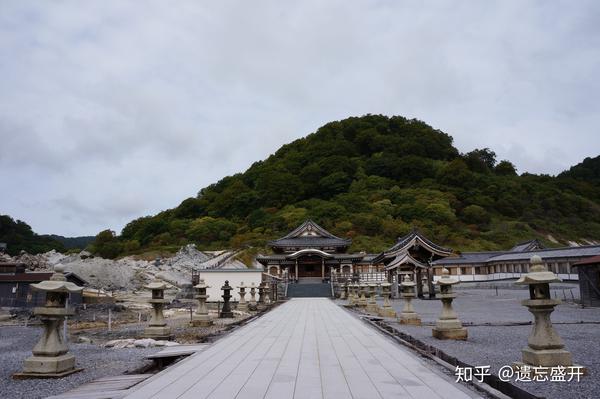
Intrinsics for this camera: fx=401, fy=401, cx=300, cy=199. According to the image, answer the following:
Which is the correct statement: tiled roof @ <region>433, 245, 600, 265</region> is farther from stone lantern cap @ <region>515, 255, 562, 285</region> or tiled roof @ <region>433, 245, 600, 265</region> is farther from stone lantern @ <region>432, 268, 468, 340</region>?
stone lantern cap @ <region>515, 255, 562, 285</region>

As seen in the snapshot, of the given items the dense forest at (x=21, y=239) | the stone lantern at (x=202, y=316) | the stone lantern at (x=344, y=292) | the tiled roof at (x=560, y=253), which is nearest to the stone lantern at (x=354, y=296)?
the stone lantern at (x=344, y=292)

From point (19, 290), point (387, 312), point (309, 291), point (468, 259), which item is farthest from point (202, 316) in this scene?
point (468, 259)

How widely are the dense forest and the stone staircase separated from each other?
4773cm

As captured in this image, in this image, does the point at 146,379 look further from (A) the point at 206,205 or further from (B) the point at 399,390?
(A) the point at 206,205

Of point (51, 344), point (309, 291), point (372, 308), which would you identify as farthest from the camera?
point (309, 291)

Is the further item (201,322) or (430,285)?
(430,285)

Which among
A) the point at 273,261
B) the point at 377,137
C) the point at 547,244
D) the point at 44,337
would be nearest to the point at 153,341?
the point at 44,337

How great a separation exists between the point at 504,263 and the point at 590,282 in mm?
26347

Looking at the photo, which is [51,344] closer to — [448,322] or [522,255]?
[448,322]

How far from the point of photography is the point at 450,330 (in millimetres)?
7922

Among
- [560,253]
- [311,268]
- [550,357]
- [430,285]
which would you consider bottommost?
[550,357]

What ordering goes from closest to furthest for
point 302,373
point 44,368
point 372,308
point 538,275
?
point 302,373, point 538,275, point 44,368, point 372,308

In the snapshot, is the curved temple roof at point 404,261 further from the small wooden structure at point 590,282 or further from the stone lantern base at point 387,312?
the stone lantern base at point 387,312

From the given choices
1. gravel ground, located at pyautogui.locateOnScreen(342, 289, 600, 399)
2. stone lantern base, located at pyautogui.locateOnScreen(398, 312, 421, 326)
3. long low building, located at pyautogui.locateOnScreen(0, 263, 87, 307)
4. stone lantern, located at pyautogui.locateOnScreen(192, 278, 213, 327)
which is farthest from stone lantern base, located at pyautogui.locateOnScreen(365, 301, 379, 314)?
long low building, located at pyautogui.locateOnScreen(0, 263, 87, 307)
